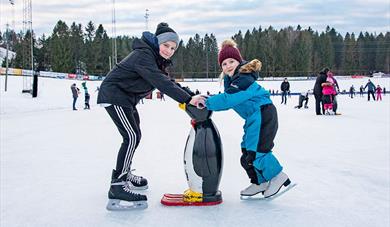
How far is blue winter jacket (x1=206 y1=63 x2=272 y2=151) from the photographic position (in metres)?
2.99

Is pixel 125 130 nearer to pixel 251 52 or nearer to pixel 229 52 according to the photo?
pixel 229 52

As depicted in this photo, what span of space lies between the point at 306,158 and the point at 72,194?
112 inches

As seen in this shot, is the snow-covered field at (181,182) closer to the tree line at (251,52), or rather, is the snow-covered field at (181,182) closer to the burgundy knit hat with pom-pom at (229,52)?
the burgundy knit hat with pom-pom at (229,52)

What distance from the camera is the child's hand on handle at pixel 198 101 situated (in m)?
2.95

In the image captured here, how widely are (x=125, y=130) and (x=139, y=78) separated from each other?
1.27 ft

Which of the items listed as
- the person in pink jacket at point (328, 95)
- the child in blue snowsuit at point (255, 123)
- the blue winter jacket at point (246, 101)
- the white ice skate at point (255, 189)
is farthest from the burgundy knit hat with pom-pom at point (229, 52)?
the person in pink jacket at point (328, 95)

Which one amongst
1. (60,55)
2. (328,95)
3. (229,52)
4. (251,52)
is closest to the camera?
(229,52)

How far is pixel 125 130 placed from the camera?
10.1 ft

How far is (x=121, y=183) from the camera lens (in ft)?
10.0

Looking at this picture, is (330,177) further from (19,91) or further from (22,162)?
(19,91)

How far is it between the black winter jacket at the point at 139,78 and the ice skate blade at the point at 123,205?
2.25 feet

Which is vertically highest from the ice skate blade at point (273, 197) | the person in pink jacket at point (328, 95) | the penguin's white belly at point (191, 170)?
the person in pink jacket at point (328, 95)

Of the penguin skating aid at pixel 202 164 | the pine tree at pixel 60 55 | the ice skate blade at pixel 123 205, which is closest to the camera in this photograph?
the ice skate blade at pixel 123 205

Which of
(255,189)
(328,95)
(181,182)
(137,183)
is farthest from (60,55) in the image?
(255,189)
